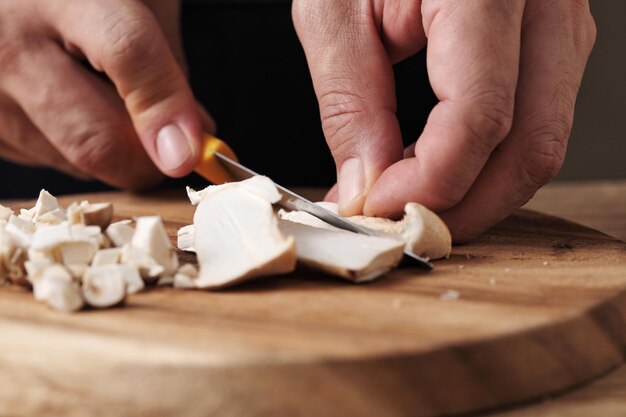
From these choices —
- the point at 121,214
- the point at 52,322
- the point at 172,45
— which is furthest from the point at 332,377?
the point at 172,45

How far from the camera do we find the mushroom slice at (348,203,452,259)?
128 centimetres

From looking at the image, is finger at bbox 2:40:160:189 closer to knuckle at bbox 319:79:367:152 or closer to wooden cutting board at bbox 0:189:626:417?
knuckle at bbox 319:79:367:152

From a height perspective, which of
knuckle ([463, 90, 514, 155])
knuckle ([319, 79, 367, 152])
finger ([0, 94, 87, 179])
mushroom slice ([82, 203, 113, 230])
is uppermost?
knuckle ([463, 90, 514, 155])

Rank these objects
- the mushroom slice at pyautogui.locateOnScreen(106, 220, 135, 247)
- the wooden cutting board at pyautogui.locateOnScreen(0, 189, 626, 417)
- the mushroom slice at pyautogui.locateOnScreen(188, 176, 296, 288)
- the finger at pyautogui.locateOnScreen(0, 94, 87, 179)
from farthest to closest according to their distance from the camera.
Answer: the finger at pyautogui.locateOnScreen(0, 94, 87, 179) → the mushroom slice at pyautogui.locateOnScreen(106, 220, 135, 247) → the mushroom slice at pyautogui.locateOnScreen(188, 176, 296, 288) → the wooden cutting board at pyautogui.locateOnScreen(0, 189, 626, 417)

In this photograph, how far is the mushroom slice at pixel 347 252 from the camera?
115cm

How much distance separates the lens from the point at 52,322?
98 cm

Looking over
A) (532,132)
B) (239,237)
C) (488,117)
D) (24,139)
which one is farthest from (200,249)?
(24,139)

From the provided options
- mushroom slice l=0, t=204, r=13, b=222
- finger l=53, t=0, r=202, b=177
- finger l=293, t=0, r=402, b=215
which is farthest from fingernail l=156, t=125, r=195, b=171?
mushroom slice l=0, t=204, r=13, b=222

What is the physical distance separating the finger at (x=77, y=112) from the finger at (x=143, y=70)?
7cm

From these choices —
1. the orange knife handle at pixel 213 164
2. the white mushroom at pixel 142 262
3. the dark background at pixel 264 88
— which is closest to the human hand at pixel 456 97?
the orange knife handle at pixel 213 164

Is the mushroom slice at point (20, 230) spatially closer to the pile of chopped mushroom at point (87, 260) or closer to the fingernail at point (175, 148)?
the pile of chopped mushroom at point (87, 260)

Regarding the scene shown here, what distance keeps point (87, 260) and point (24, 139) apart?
1.18 metres

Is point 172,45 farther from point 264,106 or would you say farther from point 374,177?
point 374,177

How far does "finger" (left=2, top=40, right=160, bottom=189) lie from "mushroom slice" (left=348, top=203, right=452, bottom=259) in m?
0.90
